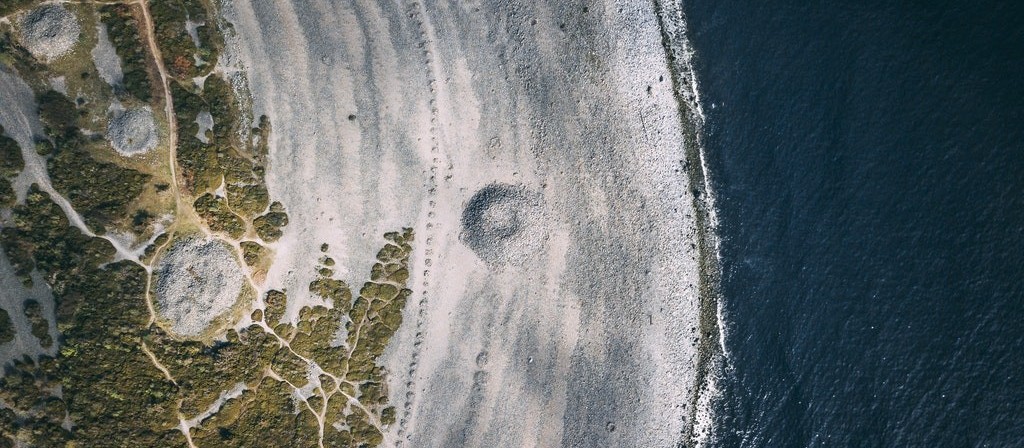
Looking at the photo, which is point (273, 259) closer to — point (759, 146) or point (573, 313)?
point (573, 313)

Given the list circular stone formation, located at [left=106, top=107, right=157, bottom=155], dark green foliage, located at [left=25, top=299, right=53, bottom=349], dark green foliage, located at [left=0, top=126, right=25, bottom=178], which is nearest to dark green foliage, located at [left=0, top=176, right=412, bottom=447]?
dark green foliage, located at [left=25, top=299, right=53, bottom=349]

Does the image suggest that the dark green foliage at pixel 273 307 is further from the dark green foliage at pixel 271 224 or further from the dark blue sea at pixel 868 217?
the dark blue sea at pixel 868 217

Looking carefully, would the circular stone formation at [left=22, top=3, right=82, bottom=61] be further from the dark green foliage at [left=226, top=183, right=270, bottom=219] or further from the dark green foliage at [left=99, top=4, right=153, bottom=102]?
the dark green foliage at [left=226, top=183, right=270, bottom=219]

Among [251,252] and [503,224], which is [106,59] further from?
[503,224]

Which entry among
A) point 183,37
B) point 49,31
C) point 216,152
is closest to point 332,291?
point 216,152

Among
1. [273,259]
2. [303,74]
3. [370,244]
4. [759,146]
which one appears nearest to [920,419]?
[759,146]

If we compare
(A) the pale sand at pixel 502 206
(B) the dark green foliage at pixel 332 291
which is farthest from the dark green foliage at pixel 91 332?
(B) the dark green foliage at pixel 332 291
